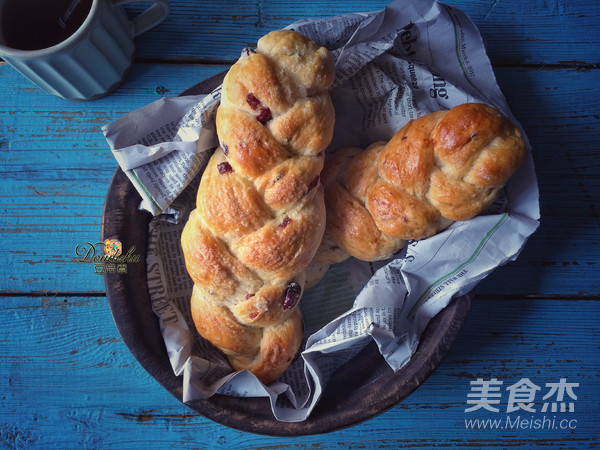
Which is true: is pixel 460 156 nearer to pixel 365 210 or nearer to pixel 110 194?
pixel 365 210

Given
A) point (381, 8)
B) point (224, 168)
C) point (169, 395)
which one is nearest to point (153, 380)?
point (169, 395)

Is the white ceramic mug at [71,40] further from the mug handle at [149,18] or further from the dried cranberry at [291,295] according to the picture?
the dried cranberry at [291,295]

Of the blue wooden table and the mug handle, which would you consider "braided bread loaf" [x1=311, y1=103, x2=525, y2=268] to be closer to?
the blue wooden table

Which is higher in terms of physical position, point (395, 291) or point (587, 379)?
point (395, 291)

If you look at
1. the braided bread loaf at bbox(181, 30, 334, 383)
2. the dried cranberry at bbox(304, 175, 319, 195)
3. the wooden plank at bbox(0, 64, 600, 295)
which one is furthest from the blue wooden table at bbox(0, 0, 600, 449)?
the dried cranberry at bbox(304, 175, 319, 195)

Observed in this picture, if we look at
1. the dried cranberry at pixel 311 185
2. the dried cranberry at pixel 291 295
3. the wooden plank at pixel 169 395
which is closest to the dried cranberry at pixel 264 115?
the dried cranberry at pixel 311 185

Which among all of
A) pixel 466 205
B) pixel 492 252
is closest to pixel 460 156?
pixel 466 205

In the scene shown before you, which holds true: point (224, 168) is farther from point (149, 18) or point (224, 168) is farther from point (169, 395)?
point (169, 395)
